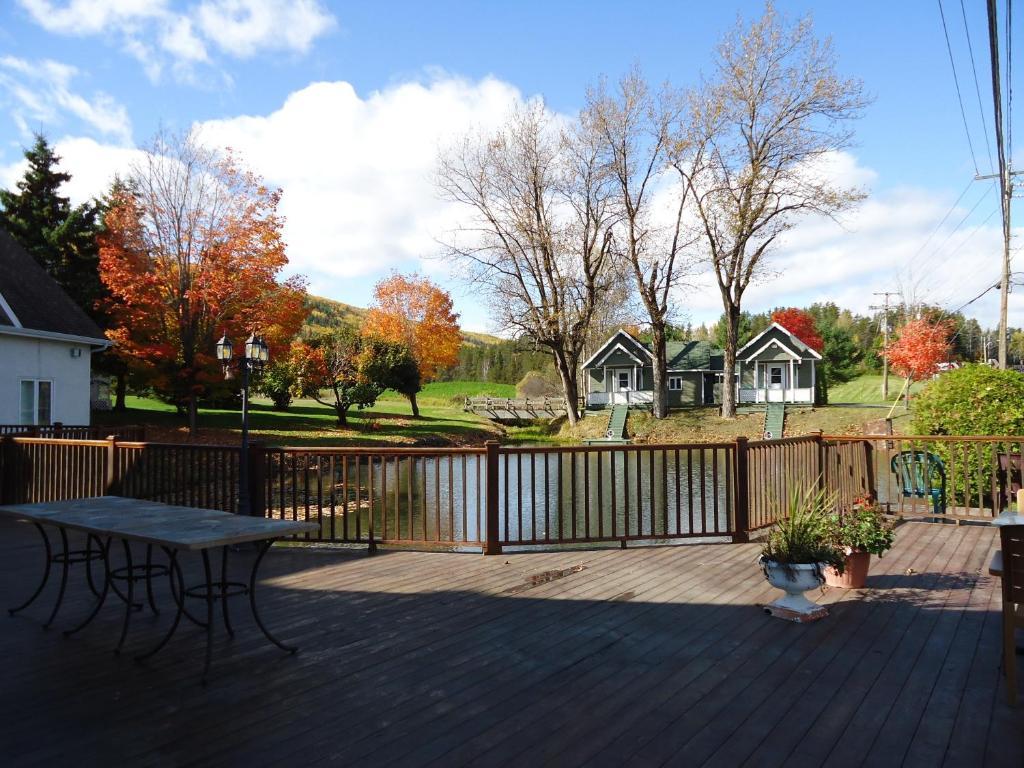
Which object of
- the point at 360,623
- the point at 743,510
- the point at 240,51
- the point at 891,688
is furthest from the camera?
the point at 240,51

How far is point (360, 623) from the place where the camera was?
3.96m

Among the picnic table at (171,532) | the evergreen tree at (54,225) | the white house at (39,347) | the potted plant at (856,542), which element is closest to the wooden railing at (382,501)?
the picnic table at (171,532)

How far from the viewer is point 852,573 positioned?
4633 millimetres

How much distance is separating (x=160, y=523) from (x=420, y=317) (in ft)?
123

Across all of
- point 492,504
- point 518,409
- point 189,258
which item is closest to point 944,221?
point 518,409

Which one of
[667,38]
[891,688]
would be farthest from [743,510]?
[667,38]

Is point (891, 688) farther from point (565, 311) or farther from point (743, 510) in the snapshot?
point (565, 311)

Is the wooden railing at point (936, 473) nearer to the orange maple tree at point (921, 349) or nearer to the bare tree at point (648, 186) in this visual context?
the bare tree at point (648, 186)

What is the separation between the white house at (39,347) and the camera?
43.4 feet

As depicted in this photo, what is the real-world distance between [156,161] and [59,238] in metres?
6.02

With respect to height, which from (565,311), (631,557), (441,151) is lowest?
(631,557)

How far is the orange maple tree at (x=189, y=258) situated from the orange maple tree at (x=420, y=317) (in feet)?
69.3

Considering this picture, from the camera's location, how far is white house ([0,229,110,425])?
43.4ft

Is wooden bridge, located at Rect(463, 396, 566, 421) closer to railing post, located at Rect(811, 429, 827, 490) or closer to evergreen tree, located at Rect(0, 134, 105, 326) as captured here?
evergreen tree, located at Rect(0, 134, 105, 326)
